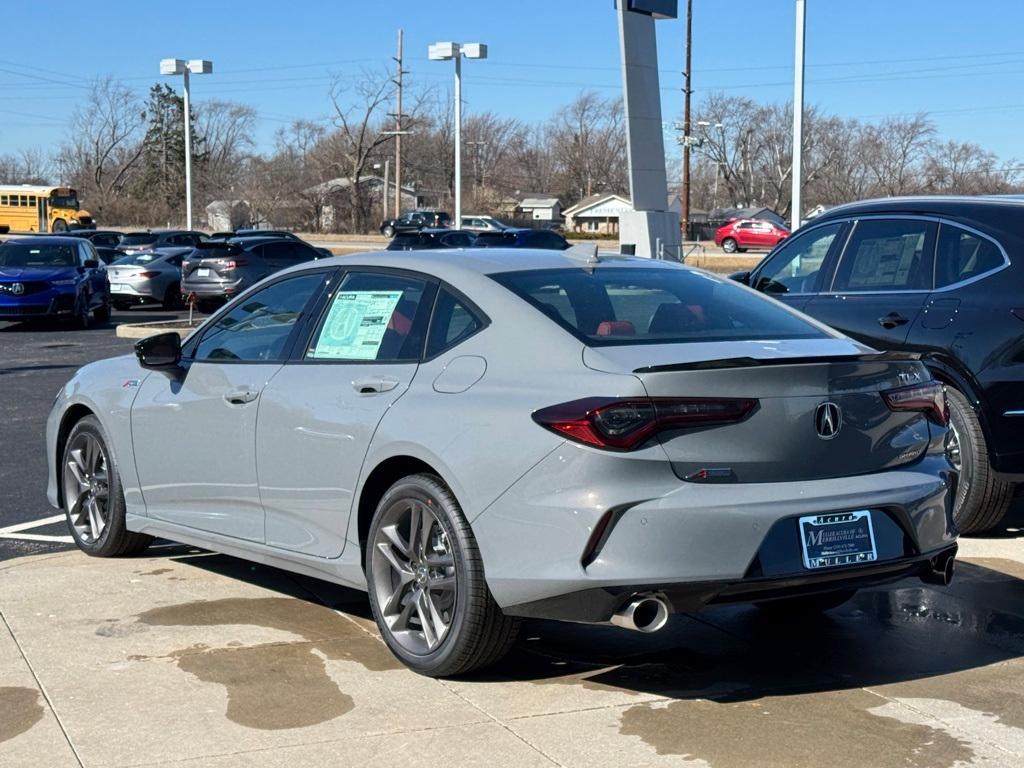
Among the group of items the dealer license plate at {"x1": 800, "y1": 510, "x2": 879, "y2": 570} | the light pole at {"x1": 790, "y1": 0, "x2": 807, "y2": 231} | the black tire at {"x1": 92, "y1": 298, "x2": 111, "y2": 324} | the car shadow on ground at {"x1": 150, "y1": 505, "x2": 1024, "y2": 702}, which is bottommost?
the black tire at {"x1": 92, "y1": 298, "x2": 111, "y2": 324}

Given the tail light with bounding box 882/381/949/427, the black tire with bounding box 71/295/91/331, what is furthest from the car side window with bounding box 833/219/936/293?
the black tire with bounding box 71/295/91/331

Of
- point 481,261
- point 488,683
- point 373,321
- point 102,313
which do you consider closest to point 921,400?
point 481,261

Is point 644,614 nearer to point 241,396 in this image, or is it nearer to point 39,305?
point 241,396

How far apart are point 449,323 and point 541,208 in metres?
116

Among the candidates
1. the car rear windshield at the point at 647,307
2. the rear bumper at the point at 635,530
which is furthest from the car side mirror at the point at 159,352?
the rear bumper at the point at 635,530

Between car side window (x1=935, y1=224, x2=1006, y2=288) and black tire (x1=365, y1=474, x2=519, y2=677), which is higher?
car side window (x1=935, y1=224, x2=1006, y2=288)

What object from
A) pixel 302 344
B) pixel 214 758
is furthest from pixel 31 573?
pixel 214 758

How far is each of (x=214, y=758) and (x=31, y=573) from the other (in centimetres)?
282

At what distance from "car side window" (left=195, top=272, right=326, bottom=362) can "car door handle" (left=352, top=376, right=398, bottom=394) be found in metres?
0.67

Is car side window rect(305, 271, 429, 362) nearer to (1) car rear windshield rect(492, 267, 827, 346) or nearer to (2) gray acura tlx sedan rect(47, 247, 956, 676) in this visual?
(2) gray acura tlx sedan rect(47, 247, 956, 676)

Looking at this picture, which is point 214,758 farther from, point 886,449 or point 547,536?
point 886,449

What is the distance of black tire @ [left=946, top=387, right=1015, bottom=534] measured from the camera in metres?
7.39

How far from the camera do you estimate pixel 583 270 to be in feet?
18.4

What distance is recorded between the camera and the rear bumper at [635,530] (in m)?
4.50
